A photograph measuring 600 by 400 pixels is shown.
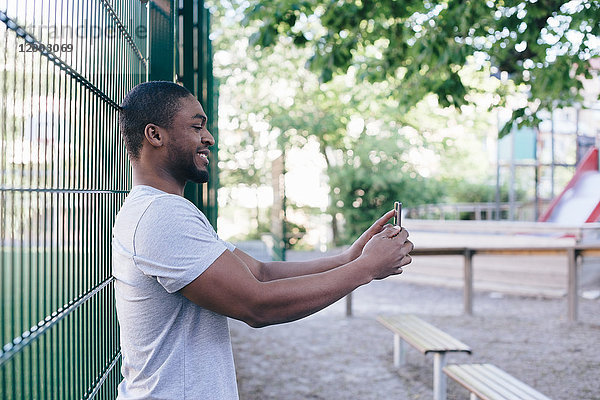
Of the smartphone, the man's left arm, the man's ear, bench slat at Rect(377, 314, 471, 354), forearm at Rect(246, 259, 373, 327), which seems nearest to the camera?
forearm at Rect(246, 259, 373, 327)

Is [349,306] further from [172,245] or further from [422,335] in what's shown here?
[172,245]

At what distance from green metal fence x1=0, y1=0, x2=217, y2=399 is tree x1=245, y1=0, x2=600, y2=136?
4.01 m

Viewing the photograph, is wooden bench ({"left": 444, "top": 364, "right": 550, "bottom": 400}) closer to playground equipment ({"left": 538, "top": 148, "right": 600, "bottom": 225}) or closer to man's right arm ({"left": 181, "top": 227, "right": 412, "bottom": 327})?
man's right arm ({"left": 181, "top": 227, "right": 412, "bottom": 327})

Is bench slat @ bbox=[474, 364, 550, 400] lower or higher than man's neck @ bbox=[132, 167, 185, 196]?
lower

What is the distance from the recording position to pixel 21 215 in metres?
1.56

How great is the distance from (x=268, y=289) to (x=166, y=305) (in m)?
0.26

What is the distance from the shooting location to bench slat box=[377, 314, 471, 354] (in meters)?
5.16

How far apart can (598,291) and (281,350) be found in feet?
20.5

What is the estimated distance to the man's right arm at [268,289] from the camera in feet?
5.23

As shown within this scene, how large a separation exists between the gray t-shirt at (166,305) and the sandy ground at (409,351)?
4064 millimetres

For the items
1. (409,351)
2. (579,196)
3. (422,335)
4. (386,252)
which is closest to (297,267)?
(386,252)

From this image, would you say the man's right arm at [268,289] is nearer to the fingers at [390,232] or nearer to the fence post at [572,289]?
the fingers at [390,232]

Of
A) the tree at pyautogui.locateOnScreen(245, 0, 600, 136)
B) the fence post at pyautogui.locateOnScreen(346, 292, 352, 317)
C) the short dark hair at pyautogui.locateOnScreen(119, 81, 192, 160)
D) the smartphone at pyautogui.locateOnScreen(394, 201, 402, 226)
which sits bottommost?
the fence post at pyautogui.locateOnScreen(346, 292, 352, 317)

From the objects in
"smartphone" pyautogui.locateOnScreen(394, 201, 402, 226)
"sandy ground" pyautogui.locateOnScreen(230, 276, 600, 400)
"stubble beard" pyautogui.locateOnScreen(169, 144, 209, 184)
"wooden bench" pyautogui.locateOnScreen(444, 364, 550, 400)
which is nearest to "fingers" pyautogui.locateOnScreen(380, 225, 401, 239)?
"smartphone" pyautogui.locateOnScreen(394, 201, 402, 226)
